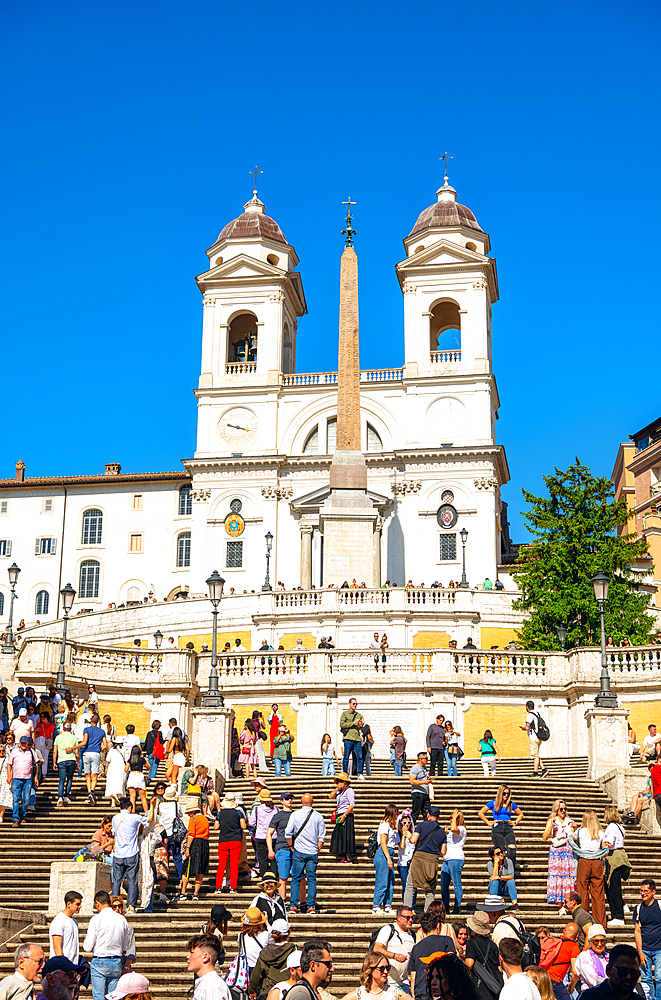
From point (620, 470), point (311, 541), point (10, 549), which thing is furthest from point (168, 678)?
point (620, 470)

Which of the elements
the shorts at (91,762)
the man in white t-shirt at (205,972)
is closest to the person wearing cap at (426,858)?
the man in white t-shirt at (205,972)

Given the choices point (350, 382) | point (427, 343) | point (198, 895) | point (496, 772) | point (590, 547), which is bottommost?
point (198, 895)

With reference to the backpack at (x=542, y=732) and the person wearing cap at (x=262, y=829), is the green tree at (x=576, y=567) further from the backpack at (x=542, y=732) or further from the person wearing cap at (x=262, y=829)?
the person wearing cap at (x=262, y=829)

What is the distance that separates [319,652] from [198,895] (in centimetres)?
1342

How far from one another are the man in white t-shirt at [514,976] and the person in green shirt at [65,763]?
13.3m

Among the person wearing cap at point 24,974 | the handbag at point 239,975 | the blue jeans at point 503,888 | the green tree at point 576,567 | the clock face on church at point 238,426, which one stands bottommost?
the handbag at point 239,975

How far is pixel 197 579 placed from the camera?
209 ft

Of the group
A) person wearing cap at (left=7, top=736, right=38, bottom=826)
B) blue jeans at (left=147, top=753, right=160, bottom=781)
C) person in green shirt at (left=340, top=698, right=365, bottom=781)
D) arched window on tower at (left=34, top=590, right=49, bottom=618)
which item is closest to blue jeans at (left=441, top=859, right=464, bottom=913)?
person wearing cap at (left=7, top=736, right=38, bottom=826)

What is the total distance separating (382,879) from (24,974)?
6782 millimetres

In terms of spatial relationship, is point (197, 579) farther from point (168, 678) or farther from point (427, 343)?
point (168, 678)

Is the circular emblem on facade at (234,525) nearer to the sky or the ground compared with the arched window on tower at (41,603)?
nearer to the sky

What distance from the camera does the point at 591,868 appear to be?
1594 centimetres

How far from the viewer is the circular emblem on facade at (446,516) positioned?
6262cm

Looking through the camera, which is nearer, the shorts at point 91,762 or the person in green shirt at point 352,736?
the shorts at point 91,762
